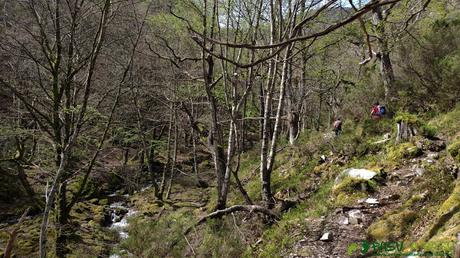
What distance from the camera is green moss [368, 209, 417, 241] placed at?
4734mm

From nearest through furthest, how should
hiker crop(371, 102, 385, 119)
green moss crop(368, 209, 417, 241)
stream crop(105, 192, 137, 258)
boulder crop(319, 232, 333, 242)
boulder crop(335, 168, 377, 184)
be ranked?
green moss crop(368, 209, 417, 241) → boulder crop(319, 232, 333, 242) → boulder crop(335, 168, 377, 184) → hiker crop(371, 102, 385, 119) → stream crop(105, 192, 137, 258)

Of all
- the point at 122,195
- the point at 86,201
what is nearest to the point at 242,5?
the point at 86,201

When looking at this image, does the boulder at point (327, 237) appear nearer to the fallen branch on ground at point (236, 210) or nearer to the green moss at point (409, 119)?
the fallen branch on ground at point (236, 210)

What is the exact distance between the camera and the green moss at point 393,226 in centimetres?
473

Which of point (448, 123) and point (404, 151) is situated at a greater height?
point (448, 123)

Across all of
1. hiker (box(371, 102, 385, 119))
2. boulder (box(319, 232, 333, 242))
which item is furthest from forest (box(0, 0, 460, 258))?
hiker (box(371, 102, 385, 119))

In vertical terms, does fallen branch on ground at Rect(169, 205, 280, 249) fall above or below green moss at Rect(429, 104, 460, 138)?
below

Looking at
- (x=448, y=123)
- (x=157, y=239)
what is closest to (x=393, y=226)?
(x=448, y=123)

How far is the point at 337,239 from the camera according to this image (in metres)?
5.45

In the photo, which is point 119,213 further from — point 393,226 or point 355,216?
point 393,226

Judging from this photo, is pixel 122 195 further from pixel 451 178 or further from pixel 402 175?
pixel 451 178

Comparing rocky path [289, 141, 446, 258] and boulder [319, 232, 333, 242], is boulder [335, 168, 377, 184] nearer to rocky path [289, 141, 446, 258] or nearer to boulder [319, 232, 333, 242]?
rocky path [289, 141, 446, 258]

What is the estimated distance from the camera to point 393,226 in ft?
16.1

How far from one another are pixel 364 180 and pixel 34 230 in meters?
9.23
